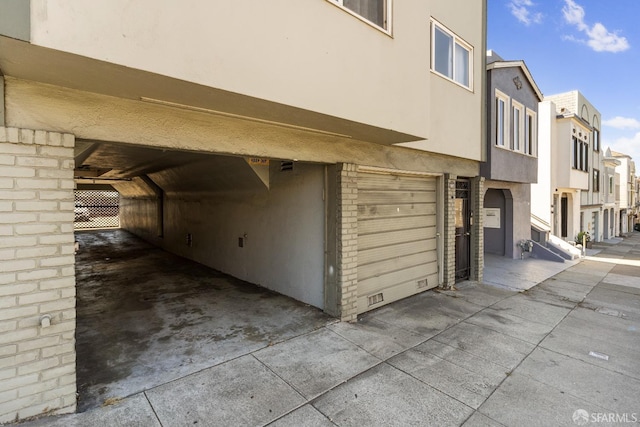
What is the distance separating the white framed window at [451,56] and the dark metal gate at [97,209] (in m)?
21.1

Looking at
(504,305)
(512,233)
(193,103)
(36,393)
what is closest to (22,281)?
(36,393)

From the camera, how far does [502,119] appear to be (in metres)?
8.91

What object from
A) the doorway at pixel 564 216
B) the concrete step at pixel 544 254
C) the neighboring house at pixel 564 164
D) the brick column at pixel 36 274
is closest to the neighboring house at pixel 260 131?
the brick column at pixel 36 274

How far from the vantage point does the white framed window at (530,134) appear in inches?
397

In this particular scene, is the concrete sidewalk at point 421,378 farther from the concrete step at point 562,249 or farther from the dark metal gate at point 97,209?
the dark metal gate at point 97,209

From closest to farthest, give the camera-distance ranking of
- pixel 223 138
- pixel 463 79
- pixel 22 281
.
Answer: pixel 22 281 → pixel 223 138 → pixel 463 79

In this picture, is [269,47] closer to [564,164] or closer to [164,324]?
[164,324]

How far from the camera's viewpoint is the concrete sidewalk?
113 inches

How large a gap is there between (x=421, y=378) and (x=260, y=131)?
3616 millimetres

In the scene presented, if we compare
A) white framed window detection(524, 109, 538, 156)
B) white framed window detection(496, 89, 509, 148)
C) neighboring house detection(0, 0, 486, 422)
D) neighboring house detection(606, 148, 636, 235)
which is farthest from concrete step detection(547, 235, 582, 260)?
neighboring house detection(606, 148, 636, 235)

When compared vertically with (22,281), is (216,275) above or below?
below

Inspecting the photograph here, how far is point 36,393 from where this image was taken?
259 cm

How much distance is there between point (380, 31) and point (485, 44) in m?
5.56

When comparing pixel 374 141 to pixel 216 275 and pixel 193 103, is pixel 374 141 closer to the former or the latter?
pixel 193 103
